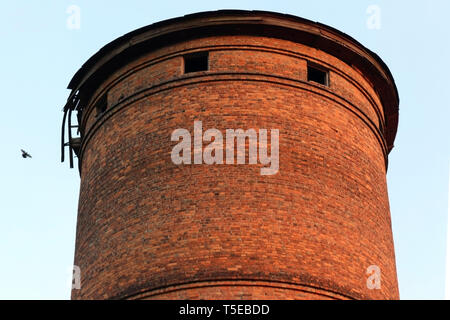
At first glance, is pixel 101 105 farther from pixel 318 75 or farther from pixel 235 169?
pixel 318 75

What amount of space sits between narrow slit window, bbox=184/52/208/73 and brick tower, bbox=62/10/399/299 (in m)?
0.02

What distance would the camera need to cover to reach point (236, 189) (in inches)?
638

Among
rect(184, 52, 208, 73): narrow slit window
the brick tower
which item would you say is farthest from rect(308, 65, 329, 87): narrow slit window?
rect(184, 52, 208, 73): narrow slit window

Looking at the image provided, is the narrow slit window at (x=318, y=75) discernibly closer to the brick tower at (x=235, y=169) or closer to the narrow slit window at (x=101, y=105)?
the brick tower at (x=235, y=169)

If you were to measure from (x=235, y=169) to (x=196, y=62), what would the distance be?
3.27 metres

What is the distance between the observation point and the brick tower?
15602 mm

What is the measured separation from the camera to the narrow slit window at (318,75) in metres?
18.6

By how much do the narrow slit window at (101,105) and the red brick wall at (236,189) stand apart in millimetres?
174

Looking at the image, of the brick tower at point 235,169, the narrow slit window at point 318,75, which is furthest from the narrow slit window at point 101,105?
the narrow slit window at point 318,75

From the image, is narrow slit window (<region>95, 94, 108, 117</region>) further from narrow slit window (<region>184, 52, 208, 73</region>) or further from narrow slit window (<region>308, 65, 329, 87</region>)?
narrow slit window (<region>308, 65, 329, 87</region>)

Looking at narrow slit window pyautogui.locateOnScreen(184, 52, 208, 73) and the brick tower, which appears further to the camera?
narrow slit window pyautogui.locateOnScreen(184, 52, 208, 73)
